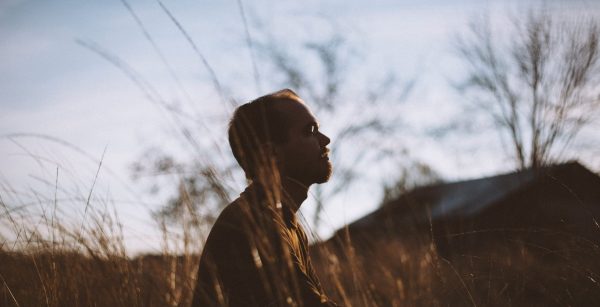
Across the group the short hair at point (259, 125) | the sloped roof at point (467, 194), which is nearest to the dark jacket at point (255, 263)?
the short hair at point (259, 125)

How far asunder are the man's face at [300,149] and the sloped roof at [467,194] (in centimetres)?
891

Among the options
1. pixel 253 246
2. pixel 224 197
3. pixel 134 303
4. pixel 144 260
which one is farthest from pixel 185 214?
pixel 144 260

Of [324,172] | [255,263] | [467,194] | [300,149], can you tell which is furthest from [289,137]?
[467,194]

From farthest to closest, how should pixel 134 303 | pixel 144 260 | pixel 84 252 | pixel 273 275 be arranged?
pixel 144 260, pixel 84 252, pixel 134 303, pixel 273 275

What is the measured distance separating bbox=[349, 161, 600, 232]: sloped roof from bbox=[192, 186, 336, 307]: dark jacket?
9281 millimetres

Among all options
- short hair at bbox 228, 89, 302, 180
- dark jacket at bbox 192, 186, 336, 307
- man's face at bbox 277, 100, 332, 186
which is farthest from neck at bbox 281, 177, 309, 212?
dark jacket at bbox 192, 186, 336, 307

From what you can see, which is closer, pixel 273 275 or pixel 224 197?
pixel 273 275

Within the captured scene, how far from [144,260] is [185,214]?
2.05 ft

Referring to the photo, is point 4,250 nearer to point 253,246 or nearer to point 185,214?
point 185,214

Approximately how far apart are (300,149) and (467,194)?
15506 mm

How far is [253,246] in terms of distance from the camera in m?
1.25

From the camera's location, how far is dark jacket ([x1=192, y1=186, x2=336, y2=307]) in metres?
1.23

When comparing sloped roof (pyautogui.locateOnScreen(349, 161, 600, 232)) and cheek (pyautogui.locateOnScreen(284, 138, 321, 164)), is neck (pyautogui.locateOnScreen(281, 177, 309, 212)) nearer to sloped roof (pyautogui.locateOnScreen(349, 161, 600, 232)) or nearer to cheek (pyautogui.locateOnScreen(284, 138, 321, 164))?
cheek (pyautogui.locateOnScreen(284, 138, 321, 164))

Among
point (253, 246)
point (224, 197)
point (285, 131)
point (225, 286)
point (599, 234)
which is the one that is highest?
point (285, 131)
